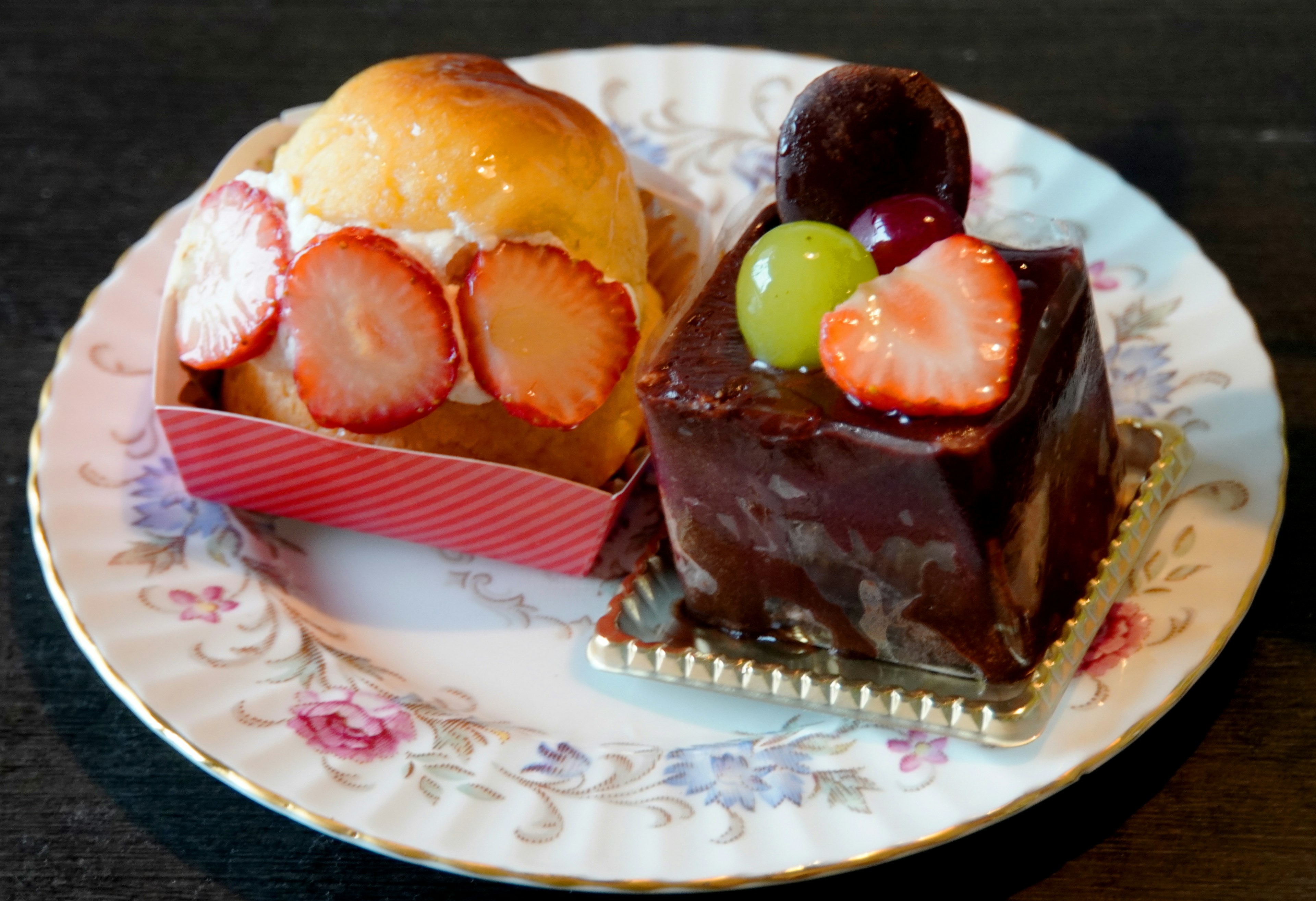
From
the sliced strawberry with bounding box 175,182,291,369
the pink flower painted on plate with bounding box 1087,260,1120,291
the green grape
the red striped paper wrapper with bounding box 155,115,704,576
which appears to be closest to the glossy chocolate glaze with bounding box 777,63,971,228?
the green grape

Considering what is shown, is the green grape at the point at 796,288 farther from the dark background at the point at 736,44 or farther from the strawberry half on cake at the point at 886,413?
the dark background at the point at 736,44

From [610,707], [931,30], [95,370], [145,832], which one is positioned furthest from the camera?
[931,30]

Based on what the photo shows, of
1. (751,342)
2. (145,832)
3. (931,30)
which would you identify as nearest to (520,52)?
(931,30)

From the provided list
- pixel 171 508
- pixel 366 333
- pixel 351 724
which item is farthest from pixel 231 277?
pixel 351 724

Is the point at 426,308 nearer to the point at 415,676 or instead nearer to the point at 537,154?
the point at 537,154

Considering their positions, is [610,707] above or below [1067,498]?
below

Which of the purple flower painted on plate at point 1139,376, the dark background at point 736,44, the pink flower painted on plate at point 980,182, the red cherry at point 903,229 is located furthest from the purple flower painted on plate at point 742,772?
the pink flower painted on plate at point 980,182

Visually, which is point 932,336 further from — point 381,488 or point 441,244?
point 381,488

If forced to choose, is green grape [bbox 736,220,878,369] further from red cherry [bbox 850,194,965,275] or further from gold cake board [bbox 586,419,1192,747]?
gold cake board [bbox 586,419,1192,747]
